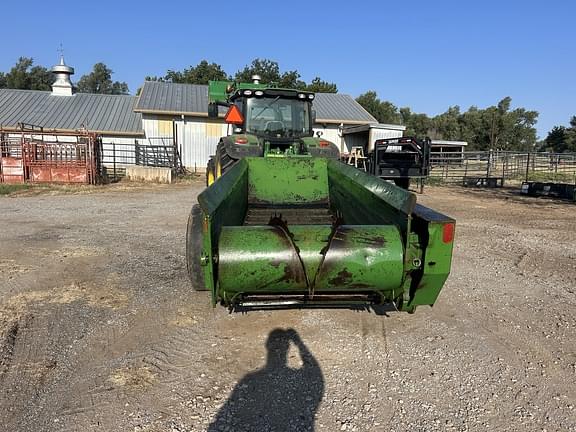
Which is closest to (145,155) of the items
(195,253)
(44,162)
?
(44,162)

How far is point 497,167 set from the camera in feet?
81.3

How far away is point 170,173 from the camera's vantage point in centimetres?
1866

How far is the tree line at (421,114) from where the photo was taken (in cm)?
5038

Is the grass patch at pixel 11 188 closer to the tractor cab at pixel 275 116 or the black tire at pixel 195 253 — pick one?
the tractor cab at pixel 275 116

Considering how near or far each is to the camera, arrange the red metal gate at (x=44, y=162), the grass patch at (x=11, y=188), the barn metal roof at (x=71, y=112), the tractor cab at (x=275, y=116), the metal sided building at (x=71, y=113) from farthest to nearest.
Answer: the barn metal roof at (x=71, y=112), the metal sided building at (x=71, y=113), the red metal gate at (x=44, y=162), the grass patch at (x=11, y=188), the tractor cab at (x=275, y=116)

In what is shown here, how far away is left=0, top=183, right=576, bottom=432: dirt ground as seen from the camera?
2.67 m

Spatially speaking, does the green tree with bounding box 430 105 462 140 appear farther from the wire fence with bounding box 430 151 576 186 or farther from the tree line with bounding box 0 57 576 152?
the wire fence with bounding box 430 151 576 186

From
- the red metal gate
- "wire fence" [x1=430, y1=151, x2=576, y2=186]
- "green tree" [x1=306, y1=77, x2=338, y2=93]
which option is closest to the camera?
the red metal gate

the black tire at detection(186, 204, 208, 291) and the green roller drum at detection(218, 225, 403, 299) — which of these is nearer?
the green roller drum at detection(218, 225, 403, 299)

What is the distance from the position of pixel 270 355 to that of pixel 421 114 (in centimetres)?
6982

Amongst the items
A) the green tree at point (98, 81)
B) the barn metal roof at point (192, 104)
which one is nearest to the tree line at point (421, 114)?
the green tree at point (98, 81)

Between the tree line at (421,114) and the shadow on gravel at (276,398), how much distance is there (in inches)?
1775

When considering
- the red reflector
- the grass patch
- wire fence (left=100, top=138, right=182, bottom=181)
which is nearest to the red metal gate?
the grass patch

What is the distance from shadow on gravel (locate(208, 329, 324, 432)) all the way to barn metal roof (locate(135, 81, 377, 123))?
845 inches
